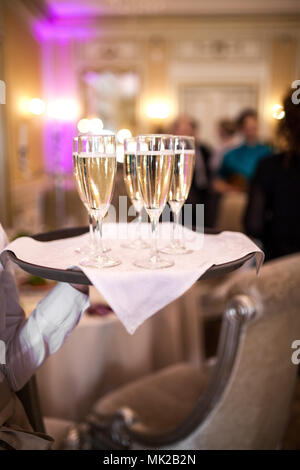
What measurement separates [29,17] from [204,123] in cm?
326

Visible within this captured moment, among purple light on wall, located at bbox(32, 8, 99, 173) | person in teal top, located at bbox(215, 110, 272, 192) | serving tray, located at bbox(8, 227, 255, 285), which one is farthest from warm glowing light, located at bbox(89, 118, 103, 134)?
serving tray, located at bbox(8, 227, 255, 285)

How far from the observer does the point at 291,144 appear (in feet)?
6.55

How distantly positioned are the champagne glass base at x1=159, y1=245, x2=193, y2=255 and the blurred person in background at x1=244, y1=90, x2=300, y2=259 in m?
1.21

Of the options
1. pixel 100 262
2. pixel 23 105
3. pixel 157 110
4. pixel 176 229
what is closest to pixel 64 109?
pixel 23 105

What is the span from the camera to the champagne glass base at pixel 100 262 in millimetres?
780

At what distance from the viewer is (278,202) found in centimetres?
220

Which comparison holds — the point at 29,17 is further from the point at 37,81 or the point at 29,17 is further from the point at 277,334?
the point at 277,334

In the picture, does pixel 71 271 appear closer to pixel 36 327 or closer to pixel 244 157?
pixel 36 327

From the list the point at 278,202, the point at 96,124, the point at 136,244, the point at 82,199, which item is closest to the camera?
the point at 82,199

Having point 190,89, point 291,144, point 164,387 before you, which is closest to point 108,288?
point 164,387

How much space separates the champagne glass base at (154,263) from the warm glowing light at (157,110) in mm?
7071

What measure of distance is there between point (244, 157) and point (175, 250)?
325 cm

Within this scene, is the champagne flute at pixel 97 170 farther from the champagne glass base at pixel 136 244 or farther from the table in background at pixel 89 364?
the table in background at pixel 89 364
